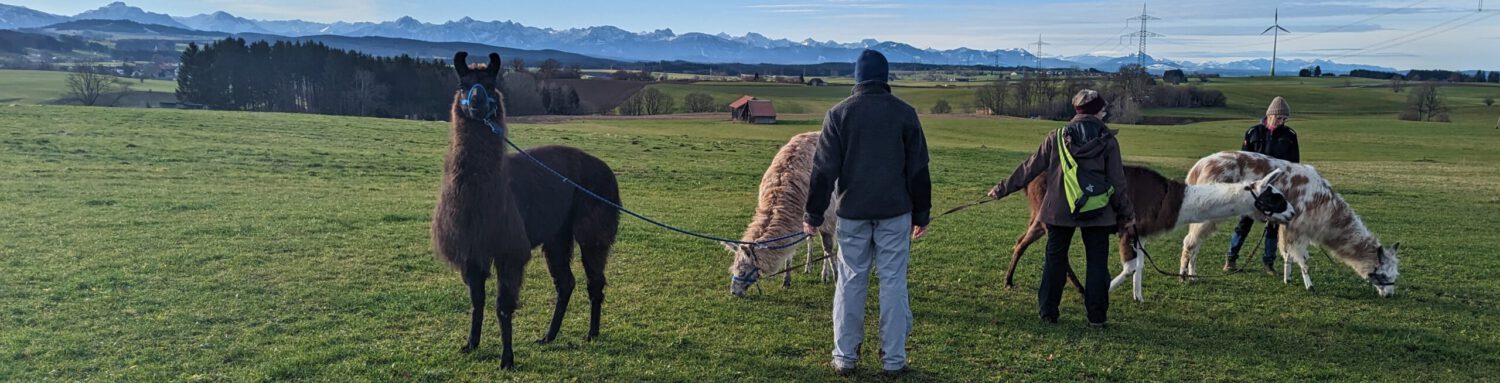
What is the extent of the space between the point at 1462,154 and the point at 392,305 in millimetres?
45924

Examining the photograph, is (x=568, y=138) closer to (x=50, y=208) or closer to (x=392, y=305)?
(x=50, y=208)

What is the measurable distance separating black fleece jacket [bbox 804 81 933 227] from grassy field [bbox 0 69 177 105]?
229 ft

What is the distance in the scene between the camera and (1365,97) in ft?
310

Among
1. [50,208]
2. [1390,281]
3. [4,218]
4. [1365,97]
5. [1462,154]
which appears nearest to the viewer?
[1390,281]

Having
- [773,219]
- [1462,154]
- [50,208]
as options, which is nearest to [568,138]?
[50,208]

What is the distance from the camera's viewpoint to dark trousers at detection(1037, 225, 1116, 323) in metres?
6.96

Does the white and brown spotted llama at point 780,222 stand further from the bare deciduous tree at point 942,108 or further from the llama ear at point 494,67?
the bare deciduous tree at point 942,108

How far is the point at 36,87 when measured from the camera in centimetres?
7156

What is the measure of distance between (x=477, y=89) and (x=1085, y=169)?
465 cm

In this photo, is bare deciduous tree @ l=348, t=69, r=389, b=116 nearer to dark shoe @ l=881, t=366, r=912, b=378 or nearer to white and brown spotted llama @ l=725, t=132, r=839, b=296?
white and brown spotted llama @ l=725, t=132, r=839, b=296

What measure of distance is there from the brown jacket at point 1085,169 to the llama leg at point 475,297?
435 centimetres

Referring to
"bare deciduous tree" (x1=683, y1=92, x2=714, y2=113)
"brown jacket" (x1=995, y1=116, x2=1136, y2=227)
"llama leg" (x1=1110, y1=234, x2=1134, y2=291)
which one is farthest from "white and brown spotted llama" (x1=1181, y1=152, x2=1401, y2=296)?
"bare deciduous tree" (x1=683, y1=92, x2=714, y2=113)

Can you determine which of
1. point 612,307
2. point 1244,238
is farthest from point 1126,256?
point 612,307

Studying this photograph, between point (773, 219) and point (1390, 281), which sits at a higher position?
point (773, 219)
